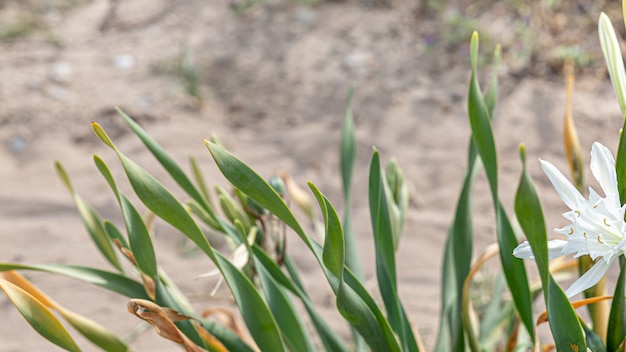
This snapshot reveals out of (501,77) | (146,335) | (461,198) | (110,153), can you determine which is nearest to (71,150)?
(110,153)

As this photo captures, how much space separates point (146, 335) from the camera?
76.0 inches

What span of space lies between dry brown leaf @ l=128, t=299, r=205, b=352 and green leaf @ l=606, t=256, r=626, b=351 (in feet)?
1.74

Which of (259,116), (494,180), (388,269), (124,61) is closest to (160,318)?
(388,269)

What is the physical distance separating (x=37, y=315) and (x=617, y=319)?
734 millimetres

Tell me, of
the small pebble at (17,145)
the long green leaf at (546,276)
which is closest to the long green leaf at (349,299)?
the long green leaf at (546,276)

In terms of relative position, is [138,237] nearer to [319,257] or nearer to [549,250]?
[319,257]

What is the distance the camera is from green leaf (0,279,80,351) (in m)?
0.98

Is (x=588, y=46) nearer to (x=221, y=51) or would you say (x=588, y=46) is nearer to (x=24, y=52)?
(x=221, y=51)

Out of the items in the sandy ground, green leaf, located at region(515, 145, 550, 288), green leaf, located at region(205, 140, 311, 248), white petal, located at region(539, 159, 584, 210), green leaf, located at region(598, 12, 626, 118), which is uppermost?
green leaf, located at region(598, 12, 626, 118)

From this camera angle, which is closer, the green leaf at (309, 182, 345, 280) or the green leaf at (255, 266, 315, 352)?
the green leaf at (309, 182, 345, 280)

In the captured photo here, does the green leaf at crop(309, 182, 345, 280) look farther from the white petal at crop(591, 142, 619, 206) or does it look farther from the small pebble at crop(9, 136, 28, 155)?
the small pebble at crop(9, 136, 28, 155)

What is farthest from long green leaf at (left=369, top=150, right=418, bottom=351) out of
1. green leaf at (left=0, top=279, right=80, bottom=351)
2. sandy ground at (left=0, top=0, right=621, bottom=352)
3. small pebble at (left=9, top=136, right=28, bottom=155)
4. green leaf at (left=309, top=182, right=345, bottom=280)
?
small pebble at (left=9, top=136, right=28, bottom=155)

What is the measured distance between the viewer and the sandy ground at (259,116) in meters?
2.28

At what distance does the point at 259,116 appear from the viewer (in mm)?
3031
